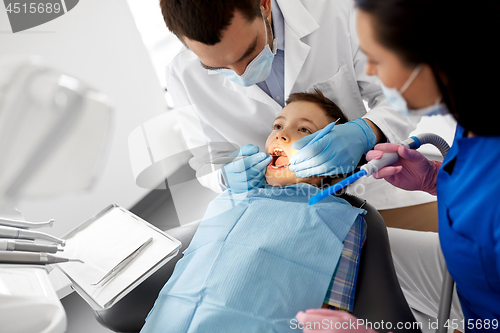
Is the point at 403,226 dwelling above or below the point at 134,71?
below

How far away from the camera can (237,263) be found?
110 centimetres

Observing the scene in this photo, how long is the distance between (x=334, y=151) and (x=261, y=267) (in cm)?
Result: 51

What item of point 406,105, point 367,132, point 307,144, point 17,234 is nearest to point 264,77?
point 307,144

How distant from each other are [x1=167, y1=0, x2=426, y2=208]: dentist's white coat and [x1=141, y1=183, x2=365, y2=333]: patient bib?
1.45 feet

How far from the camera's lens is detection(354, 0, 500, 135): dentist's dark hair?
1.92 ft

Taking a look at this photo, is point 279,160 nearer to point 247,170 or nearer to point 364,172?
point 247,170

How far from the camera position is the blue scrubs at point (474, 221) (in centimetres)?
76

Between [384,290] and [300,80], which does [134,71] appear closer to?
[300,80]

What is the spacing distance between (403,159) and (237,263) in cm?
70

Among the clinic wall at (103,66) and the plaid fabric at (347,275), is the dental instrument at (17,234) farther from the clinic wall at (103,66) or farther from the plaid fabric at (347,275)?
the clinic wall at (103,66)

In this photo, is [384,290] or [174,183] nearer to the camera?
[384,290]

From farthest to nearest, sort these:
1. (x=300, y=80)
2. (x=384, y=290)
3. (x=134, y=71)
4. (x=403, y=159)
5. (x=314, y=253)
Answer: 1. (x=134, y=71)
2. (x=300, y=80)
3. (x=403, y=159)
4. (x=314, y=253)
5. (x=384, y=290)

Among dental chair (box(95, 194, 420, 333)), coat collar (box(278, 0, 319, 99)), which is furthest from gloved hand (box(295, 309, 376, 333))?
coat collar (box(278, 0, 319, 99))

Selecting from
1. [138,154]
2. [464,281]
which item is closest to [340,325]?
[464,281]
